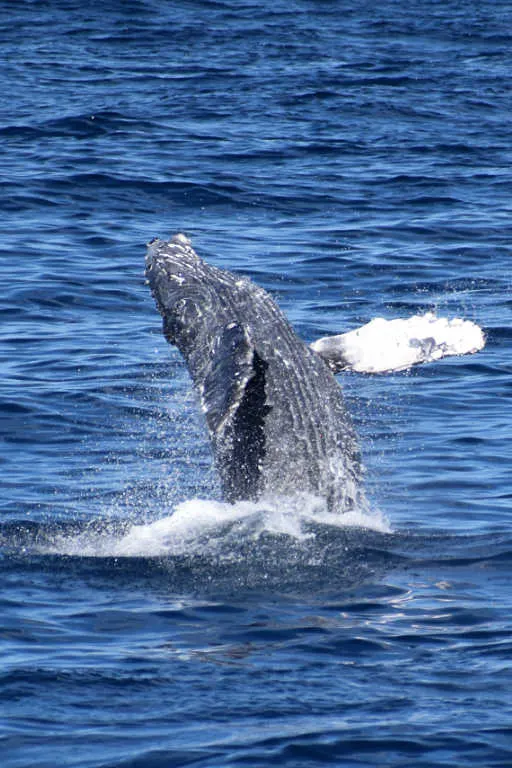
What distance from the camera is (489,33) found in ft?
165

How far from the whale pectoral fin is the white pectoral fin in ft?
6.55

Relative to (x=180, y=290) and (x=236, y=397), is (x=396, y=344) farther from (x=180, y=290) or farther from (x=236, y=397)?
(x=236, y=397)

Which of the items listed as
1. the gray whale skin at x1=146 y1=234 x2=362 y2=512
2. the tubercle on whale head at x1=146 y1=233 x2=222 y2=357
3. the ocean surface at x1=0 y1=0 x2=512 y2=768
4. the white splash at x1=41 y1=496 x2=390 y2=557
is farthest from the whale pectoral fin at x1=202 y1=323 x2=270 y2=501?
the tubercle on whale head at x1=146 y1=233 x2=222 y2=357

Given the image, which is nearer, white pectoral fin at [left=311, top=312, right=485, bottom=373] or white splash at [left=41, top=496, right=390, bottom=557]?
white splash at [left=41, top=496, right=390, bottom=557]

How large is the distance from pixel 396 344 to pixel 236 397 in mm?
3770

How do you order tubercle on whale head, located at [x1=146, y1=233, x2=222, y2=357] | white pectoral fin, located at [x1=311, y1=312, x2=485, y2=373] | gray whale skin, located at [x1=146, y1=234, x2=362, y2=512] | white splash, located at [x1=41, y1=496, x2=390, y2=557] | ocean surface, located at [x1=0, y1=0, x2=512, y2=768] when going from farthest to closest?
tubercle on whale head, located at [x1=146, y1=233, x2=222, y2=357] → white pectoral fin, located at [x1=311, y1=312, x2=485, y2=373] → white splash, located at [x1=41, y1=496, x2=390, y2=557] → gray whale skin, located at [x1=146, y1=234, x2=362, y2=512] → ocean surface, located at [x1=0, y1=0, x2=512, y2=768]

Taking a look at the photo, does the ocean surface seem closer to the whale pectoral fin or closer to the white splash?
the white splash

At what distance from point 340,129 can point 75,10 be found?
20179 mm

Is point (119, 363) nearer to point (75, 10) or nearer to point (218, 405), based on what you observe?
point (218, 405)

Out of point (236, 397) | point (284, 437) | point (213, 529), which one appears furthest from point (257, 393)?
point (213, 529)

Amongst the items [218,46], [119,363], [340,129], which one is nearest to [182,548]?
[119,363]

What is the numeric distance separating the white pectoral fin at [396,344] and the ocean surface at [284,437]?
1717 millimetres

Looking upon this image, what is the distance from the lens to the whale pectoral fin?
11461 millimetres

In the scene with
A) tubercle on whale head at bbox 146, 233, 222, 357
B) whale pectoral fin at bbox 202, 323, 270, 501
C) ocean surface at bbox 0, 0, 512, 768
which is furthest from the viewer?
tubercle on whale head at bbox 146, 233, 222, 357
